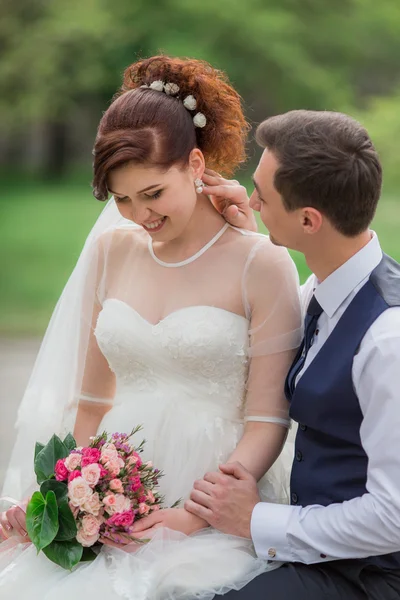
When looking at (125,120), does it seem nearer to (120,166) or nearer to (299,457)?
(120,166)

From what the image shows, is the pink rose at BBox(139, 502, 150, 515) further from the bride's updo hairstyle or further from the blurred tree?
the blurred tree

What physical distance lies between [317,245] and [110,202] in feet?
2.95

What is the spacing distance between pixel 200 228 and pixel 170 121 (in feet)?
1.05

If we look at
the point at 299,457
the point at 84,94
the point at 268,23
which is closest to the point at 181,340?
the point at 299,457

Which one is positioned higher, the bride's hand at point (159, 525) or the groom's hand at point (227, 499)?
the groom's hand at point (227, 499)

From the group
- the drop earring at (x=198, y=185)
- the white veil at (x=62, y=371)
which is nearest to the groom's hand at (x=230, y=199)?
the drop earring at (x=198, y=185)

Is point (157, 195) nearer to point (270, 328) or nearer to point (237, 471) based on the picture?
point (270, 328)

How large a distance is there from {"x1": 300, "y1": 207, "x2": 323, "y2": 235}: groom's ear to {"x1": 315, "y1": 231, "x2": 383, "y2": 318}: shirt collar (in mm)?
109

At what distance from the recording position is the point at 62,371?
105 inches

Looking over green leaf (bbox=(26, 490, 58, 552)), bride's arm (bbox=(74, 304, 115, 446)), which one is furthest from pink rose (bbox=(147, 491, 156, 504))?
bride's arm (bbox=(74, 304, 115, 446))

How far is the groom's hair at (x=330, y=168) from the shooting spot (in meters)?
1.91

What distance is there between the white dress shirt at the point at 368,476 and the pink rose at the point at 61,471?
1.45 ft

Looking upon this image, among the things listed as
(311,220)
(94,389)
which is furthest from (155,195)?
(94,389)

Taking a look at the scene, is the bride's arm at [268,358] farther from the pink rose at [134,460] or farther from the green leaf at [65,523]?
the green leaf at [65,523]
